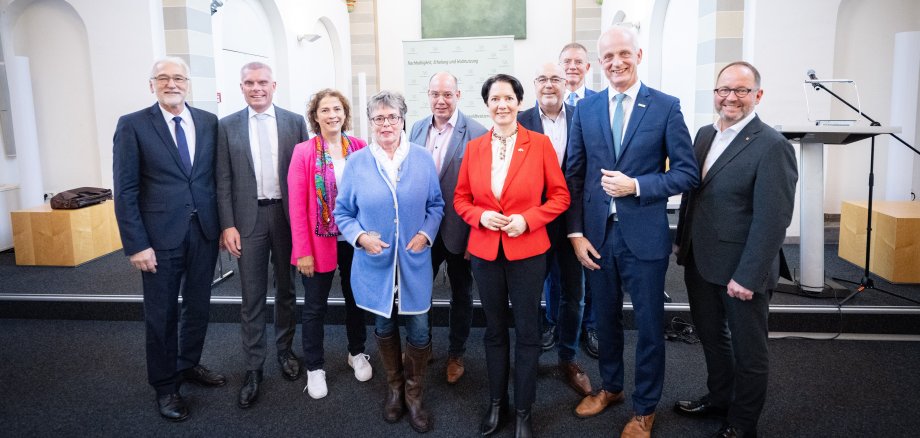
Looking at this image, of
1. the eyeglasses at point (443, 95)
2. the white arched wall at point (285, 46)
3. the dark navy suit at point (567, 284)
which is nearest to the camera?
the eyeglasses at point (443, 95)

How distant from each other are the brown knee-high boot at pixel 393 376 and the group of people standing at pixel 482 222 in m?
0.01

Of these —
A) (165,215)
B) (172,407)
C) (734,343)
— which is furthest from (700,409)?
(165,215)

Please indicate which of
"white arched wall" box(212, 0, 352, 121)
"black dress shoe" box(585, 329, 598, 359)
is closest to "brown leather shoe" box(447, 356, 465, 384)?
"black dress shoe" box(585, 329, 598, 359)

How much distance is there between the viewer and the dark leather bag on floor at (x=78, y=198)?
4.75 metres

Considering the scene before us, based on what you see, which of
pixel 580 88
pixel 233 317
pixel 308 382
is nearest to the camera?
pixel 308 382

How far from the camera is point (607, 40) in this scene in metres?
2.04

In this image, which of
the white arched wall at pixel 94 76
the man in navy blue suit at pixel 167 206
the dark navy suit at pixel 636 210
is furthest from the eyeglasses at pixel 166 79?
the white arched wall at pixel 94 76

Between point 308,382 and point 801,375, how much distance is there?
8.71 feet

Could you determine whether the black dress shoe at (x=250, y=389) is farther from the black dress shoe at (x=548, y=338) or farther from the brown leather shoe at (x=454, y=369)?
the black dress shoe at (x=548, y=338)

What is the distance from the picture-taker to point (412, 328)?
2326 millimetres

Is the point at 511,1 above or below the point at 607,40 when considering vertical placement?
above

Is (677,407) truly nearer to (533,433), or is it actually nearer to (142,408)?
(533,433)

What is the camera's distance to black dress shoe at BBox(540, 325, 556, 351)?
314 cm

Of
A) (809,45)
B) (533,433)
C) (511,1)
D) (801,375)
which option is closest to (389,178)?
(533,433)
